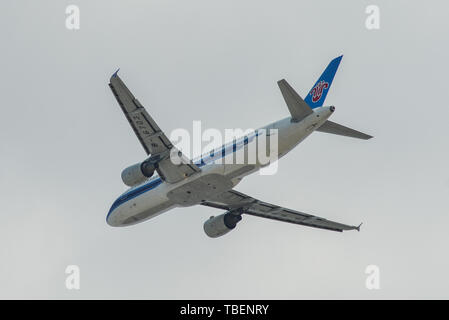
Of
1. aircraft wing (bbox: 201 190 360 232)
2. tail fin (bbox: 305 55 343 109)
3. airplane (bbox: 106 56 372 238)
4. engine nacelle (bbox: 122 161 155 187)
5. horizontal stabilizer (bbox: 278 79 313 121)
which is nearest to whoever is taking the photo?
horizontal stabilizer (bbox: 278 79 313 121)

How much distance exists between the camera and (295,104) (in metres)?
51.2

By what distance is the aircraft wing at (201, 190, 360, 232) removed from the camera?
59781mm

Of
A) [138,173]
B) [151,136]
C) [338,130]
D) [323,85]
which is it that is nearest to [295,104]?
[338,130]

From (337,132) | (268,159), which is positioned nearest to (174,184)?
(268,159)

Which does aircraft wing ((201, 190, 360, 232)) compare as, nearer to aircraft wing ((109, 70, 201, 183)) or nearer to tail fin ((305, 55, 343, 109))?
aircraft wing ((109, 70, 201, 183))

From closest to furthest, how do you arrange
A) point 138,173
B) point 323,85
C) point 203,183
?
point 138,173, point 323,85, point 203,183

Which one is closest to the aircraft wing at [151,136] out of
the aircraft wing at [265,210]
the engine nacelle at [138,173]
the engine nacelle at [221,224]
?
the engine nacelle at [138,173]

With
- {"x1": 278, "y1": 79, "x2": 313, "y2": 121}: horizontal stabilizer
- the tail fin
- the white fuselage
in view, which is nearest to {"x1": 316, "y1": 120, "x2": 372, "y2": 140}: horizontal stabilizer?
the white fuselage

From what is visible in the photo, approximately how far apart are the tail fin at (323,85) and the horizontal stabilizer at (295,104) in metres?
2.33

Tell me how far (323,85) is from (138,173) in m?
11.3

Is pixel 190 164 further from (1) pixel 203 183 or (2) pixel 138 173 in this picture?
(2) pixel 138 173

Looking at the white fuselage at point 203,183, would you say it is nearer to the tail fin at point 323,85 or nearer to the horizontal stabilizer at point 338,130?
the horizontal stabilizer at point 338,130

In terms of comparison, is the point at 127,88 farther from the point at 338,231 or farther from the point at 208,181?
the point at 338,231

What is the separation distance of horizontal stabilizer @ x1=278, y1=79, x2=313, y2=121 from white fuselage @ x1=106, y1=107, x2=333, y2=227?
0.87 feet
